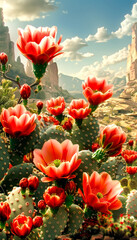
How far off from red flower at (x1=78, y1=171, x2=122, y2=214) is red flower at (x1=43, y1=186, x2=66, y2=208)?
86 mm

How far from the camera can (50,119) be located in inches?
68.8

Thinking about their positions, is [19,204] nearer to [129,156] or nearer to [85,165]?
[85,165]

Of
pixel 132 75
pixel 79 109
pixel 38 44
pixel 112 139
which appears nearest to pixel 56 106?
pixel 79 109

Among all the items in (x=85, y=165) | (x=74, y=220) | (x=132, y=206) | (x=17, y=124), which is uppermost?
(x=17, y=124)

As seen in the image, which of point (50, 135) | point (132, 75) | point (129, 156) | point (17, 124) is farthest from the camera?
point (132, 75)

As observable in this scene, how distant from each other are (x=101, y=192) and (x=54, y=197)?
0.25m

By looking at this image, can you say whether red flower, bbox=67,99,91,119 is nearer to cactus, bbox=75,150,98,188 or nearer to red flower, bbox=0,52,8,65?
cactus, bbox=75,150,98,188

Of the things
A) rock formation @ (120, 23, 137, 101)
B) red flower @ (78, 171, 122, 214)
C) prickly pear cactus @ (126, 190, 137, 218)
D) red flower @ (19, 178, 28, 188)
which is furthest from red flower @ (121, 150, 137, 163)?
rock formation @ (120, 23, 137, 101)

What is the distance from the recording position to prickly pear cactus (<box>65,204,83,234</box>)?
97 cm

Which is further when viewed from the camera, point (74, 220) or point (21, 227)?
point (74, 220)

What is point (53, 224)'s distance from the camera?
0.91 metres

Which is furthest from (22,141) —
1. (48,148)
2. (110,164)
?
(110,164)

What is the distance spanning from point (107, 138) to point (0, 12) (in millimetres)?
73063

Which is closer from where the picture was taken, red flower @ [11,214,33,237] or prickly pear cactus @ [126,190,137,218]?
red flower @ [11,214,33,237]
